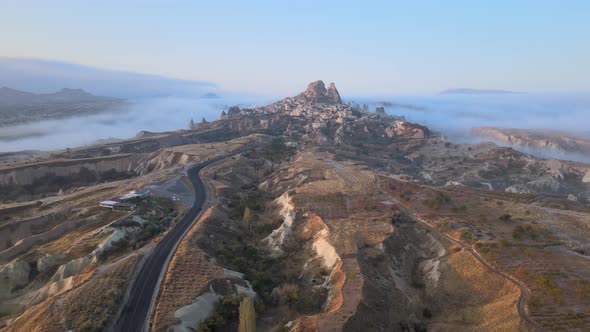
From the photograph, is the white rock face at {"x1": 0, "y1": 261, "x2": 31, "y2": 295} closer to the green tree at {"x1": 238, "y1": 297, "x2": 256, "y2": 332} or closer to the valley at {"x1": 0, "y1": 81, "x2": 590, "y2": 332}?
the valley at {"x1": 0, "y1": 81, "x2": 590, "y2": 332}

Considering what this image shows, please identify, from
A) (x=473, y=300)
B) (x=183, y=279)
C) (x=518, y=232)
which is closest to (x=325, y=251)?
(x=473, y=300)

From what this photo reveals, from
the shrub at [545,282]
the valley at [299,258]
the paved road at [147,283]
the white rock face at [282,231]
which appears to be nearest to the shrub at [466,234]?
the valley at [299,258]

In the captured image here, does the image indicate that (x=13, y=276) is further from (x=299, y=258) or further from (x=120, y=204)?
(x=299, y=258)

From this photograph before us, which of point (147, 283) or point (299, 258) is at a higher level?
point (147, 283)

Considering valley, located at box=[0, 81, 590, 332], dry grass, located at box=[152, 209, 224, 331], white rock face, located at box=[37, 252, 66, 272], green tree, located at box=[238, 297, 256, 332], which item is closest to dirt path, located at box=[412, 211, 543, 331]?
valley, located at box=[0, 81, 590, 332]

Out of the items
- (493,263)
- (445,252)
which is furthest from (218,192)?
(493,263)

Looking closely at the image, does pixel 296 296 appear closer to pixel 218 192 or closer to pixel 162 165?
pixel 218 192

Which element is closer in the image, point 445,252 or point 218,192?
point 445,252

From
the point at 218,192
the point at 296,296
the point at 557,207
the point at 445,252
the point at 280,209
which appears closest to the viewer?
the point at 296,296
